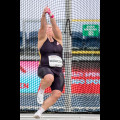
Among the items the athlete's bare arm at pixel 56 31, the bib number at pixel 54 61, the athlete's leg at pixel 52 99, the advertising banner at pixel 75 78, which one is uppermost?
the athlete's bare arm at pixel 56 31

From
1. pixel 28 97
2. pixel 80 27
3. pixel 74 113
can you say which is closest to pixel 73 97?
pixel 74 113

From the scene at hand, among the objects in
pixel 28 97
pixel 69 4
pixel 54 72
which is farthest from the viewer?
pixel 28 97

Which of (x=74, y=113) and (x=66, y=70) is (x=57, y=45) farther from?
(x=74, y=113)

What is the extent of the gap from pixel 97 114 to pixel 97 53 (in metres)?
1.36

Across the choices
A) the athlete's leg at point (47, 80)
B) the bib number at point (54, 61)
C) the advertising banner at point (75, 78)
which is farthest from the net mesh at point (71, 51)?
the athlete's leg at point (47, 80)

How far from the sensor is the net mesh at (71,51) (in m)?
6.93

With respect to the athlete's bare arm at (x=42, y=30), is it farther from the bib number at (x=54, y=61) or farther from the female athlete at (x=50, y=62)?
the bib number at (x=54, y=61)

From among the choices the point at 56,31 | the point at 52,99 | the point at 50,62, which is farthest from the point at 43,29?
the point at 52,99

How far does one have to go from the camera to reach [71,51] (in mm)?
7117

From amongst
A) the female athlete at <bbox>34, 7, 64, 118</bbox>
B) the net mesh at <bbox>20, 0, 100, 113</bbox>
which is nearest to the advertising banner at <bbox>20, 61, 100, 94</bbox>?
the net mesh at <bbox>20, 0, 100, 113</bbox>

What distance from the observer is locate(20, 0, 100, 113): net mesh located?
6.93 meters

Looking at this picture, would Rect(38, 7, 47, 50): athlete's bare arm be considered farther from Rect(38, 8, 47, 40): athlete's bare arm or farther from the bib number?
the bib number

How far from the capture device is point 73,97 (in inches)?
289

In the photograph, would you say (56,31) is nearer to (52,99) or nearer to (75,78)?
(52,99)
